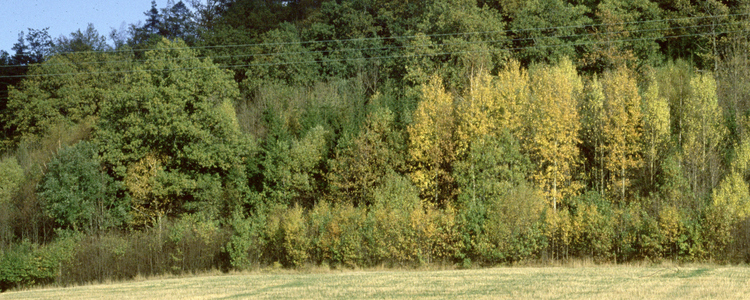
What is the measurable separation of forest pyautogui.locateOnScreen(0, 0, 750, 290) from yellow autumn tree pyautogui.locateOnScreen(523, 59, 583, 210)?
0.66ft

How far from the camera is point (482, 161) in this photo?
2373 inches

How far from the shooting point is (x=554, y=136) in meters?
60.1

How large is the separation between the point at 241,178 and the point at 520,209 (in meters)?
26.4

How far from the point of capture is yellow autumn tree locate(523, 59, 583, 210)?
59188 millimetres

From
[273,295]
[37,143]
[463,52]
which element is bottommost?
[273,295]

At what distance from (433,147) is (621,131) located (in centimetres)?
1529

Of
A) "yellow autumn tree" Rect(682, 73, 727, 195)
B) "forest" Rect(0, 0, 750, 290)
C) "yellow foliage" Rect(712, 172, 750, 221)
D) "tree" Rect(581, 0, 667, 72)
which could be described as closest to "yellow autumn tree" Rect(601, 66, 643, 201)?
"forest" Rect(0, 0, 750, 290)

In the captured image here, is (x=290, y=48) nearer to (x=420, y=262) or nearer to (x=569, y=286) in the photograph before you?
(x=420, y=262)

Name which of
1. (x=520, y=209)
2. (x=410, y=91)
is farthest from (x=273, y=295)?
(x=410, y=91)

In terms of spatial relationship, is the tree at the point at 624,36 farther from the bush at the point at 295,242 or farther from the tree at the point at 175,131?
the tree at the point at 175,131

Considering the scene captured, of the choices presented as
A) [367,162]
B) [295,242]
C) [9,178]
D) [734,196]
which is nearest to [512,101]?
[367,162]

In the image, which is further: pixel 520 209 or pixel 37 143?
pixel 37 143

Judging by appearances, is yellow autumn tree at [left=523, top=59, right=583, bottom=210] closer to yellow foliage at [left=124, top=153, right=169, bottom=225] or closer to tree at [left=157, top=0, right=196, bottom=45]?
yellow foliage at [left=124, top=153, right=169, bottom=225]

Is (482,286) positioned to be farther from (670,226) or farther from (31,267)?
(31,267)
